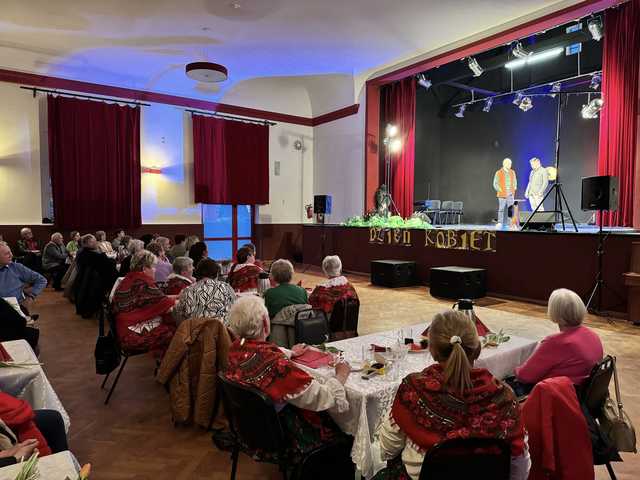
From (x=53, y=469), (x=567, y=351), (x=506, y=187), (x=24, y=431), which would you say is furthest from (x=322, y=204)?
(x=53, y=469)

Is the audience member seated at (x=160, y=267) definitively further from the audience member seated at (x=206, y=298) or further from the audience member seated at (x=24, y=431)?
the audience member seated at (x=24, y=431)

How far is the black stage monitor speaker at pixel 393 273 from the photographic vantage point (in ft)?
26.6

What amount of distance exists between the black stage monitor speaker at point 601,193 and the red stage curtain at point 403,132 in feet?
17.8

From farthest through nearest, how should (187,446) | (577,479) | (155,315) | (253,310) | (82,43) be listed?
(82,43) < (155,315) < (187,446) < (253,310) < (577,479)

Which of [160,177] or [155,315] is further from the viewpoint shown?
[160,177]

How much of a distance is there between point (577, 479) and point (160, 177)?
34.5 feet

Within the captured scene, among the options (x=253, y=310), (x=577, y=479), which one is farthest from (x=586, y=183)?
(x=253, y=310)

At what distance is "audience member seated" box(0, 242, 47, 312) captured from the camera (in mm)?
3768

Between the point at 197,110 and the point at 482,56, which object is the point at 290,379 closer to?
the point at 482,56

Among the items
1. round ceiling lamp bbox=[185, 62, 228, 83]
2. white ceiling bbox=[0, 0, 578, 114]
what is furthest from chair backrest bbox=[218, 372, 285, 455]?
round ceiling lamp bbox=[185, 62, 228, 83]

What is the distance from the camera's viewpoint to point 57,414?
1928 millimetres

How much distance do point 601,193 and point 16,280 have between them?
22.4 feet

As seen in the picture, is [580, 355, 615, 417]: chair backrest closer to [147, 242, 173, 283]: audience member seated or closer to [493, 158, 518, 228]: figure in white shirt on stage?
[147, 242, 173, 283]: audience member seated

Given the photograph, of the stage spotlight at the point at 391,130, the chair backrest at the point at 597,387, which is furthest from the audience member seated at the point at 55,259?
the chair backrest at the point at 597,387
